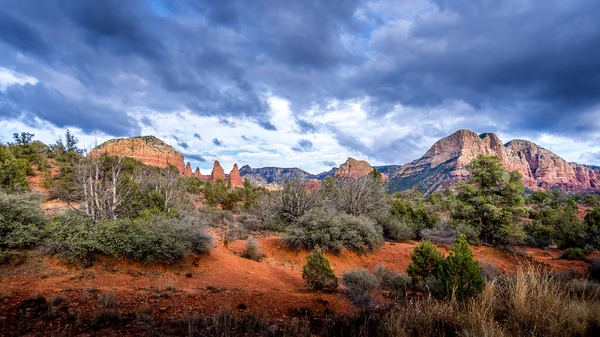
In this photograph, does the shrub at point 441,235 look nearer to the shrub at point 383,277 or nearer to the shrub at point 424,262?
the shrub at point 383,277

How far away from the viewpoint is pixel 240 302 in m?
6.91

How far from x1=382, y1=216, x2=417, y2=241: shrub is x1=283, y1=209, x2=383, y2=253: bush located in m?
5.19

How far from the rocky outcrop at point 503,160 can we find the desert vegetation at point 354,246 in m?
98.6

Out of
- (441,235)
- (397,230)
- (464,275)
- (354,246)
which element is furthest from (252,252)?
(441,235)

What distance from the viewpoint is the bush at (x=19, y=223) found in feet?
29.6

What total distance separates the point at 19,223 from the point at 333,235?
43.3 ft

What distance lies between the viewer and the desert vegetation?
366cm

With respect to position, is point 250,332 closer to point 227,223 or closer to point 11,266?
point 11,266

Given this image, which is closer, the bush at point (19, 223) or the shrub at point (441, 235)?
the bush at point (19, 223)

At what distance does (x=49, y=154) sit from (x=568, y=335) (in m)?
54.7

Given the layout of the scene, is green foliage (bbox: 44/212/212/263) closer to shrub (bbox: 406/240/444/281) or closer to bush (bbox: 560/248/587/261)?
shrub (bbox: 406/240/444/281)

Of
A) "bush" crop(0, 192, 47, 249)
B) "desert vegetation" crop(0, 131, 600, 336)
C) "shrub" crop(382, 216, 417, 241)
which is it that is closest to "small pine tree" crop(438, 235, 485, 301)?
"desert vegetation" crop(0, 131, 600, 336)

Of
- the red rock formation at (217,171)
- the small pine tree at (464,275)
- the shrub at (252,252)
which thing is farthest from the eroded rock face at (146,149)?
the small pine tree at (464,275)

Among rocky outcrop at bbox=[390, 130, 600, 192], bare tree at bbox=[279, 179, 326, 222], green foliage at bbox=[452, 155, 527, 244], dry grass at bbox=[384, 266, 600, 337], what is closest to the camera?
dry grass at bbox=[384, 266, 600, 337]
